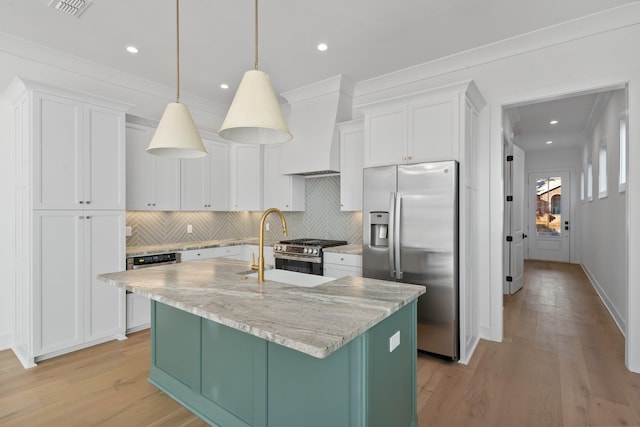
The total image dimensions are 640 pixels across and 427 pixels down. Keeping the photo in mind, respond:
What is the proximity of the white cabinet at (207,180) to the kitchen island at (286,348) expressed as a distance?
2.32 meters

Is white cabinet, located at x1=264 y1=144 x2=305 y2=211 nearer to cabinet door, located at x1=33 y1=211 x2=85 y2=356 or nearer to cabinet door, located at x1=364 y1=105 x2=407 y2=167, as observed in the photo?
cabinet door, located at x1=364 y1=105 x2=407 y2=167

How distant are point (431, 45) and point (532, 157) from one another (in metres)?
7.70

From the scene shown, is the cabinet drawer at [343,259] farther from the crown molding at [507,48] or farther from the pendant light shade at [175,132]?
the pendant light shade at [175,132]

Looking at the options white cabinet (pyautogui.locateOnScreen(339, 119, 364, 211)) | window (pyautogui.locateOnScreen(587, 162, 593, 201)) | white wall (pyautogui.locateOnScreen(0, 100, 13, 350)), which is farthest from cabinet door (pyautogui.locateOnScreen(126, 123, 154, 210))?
window (pyautogui.locateOnScreen(587, 162, 593, 201))

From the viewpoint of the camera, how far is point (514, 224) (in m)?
5.63

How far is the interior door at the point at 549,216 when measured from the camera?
8.80 metres

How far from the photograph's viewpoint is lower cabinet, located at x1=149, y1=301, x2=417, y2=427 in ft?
4.85

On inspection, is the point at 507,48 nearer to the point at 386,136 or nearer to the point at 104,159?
the point at 386,136

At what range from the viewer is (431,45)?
11.0ft

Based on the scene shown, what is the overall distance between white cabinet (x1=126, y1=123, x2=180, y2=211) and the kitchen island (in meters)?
1.97

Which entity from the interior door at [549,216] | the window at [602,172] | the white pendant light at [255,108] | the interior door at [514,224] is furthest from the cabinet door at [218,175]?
the interior door at [549,216]

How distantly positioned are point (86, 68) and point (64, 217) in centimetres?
174

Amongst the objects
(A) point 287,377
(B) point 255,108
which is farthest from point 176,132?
(A) point 287,377

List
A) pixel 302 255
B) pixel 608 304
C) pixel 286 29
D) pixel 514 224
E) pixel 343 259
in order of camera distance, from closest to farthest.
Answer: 1. pixel 286 29
2. pixel 343 259
3. pixel 302 255
4. pixel 608 304
5. pixel 514 224
